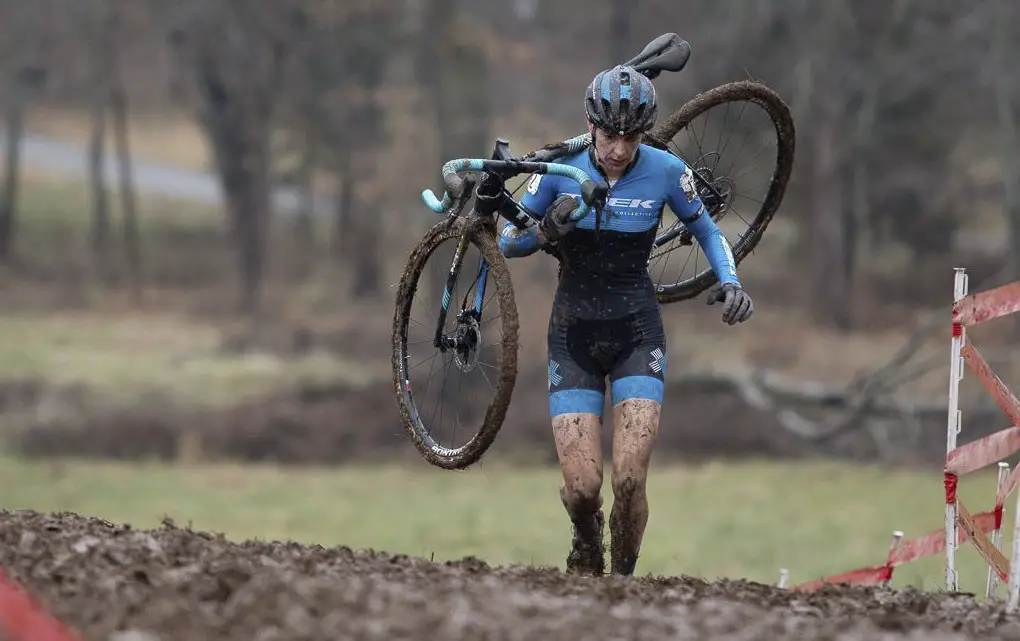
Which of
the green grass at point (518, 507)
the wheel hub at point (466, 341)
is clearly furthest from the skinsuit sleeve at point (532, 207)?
the green grass at point (518, 507)

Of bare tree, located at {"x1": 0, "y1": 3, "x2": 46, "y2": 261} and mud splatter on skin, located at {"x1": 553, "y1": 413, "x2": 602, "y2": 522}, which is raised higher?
bare tree, located at {"x1": 0, "y1": 3, "x2": 46, "y2": 261}

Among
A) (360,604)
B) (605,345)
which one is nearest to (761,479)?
(605,345)

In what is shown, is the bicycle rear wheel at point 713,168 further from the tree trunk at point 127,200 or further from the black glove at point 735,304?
the tree trunk at point 127,200

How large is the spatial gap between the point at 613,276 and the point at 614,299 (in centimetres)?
13

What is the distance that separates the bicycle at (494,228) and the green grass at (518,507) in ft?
27.5

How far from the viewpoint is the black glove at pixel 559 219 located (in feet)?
27.8

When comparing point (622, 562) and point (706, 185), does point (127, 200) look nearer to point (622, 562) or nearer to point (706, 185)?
point (706, 185)

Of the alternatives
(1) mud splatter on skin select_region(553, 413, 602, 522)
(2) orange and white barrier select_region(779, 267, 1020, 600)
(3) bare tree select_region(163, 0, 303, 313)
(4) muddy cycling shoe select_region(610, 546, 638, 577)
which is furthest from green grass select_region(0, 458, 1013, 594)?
(3) bare tree select_region(163, 0, 303, 313)

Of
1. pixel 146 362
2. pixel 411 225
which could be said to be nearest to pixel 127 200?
pixel 411 225

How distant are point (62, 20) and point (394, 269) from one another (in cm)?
1161

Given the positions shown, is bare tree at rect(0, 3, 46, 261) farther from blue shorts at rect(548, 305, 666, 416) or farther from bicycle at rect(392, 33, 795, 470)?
blue shorts at rect(548, 305, 666, 416)

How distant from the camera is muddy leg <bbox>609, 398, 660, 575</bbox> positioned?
8500 millimetres

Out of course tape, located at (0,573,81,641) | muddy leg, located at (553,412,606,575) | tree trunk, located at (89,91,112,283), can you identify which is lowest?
course tape, located at (0,573,81,641)

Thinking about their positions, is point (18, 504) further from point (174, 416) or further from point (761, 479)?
point (761, 479)
